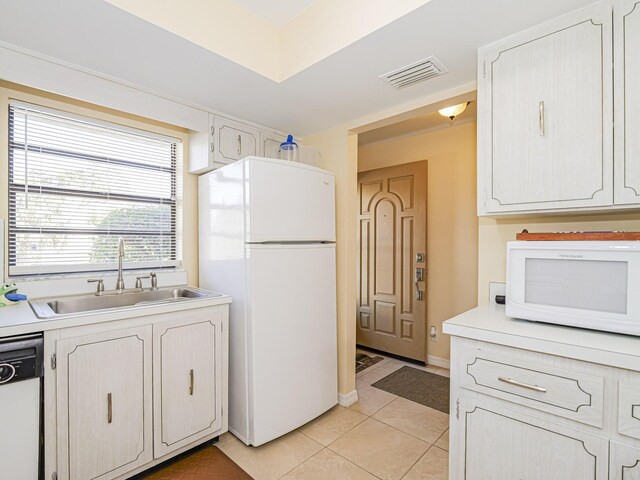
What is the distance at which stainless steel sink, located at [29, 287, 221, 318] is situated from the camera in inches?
68.5

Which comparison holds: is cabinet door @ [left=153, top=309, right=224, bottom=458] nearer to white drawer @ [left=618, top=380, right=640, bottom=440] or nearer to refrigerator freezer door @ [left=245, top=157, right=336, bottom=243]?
refrigerator freezer door @ [left=245, top=157, right=336, bottom=243]

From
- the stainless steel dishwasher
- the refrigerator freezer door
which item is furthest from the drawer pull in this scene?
the stainless steel dishwasher

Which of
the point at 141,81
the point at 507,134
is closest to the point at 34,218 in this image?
the point at 141,81

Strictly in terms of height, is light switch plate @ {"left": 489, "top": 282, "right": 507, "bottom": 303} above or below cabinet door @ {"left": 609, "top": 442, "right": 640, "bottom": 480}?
above

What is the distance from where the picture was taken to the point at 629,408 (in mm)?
1045

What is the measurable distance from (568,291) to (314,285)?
4.70 feet

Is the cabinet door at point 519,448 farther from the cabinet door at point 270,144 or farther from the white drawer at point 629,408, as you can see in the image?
the cabinet door at point 270,144

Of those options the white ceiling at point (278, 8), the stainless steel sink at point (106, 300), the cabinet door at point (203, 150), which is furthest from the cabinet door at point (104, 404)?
the white ceiling at point (278, 8)

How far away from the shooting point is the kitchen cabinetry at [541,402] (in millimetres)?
1066

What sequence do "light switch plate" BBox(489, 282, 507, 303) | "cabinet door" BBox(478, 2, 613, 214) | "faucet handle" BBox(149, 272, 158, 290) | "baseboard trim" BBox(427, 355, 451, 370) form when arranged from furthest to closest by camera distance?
"baseboard trim" BBox(427, 355, 451, 370)
"faucet handle" BBox(149, 272, 158, 290)
"light switch plate" BBox(489, 282, 507, 303)
"cabinet door" BBox(478, 2, 613, 214)

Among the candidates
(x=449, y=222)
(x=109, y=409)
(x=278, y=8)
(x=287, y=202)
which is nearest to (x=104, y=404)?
(x=109, y=409)

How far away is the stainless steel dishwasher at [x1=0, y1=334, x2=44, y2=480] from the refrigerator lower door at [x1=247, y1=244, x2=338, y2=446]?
98 cm

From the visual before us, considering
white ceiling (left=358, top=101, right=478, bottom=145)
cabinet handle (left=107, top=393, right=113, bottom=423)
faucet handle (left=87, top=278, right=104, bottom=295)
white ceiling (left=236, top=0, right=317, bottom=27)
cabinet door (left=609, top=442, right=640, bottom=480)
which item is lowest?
cabinet handle (left=107, top=393, right=113, bottom=423)

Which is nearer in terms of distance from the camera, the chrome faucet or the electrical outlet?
the chrome faucet
